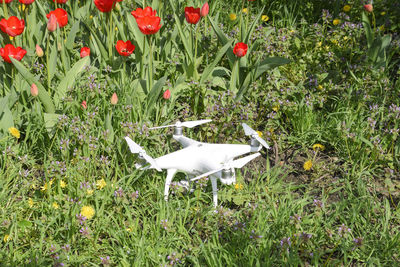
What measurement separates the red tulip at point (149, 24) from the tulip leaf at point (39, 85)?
0.65 meters

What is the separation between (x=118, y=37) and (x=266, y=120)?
43.2 inches

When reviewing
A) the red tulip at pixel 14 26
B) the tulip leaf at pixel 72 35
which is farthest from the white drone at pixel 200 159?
the tulip leaf at pixel 72 35

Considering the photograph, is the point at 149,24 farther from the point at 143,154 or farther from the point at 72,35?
the point at 143,154

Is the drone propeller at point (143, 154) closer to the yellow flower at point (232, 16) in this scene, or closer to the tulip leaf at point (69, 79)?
the tulip leaf at point (69, 79)

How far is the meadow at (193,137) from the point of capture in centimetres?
201

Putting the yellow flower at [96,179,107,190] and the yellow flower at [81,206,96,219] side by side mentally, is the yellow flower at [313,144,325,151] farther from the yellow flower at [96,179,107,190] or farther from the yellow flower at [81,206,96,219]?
the yellow flower at [81,206,96,219]

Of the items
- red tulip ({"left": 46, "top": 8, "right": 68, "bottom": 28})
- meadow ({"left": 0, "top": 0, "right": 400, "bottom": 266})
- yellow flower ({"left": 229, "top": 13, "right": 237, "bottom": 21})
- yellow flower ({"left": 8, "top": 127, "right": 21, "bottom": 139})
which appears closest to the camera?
meadow ({"left": 0, "top": 0, "right": 400, "bottom": 266})

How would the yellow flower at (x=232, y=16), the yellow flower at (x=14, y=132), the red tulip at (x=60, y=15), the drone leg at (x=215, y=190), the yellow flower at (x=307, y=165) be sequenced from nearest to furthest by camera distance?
the drone leg at (x=215, y=190), the yellow flower at (x=14, y=132), the yellow flower at (x=307, y=165), the red tulip at (x=60, y=15), the yellow flower at (x=232, y=16)

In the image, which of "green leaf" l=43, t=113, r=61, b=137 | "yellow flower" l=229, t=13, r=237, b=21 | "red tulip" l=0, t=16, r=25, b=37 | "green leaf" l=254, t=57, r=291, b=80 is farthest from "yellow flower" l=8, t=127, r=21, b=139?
"yellow flower" l=229, t=13, r=237, b=21

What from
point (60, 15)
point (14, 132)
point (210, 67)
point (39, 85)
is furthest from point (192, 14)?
point (14, 132)

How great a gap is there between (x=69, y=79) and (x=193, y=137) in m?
0.82

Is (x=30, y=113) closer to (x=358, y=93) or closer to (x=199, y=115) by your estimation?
(x=199, y=115)

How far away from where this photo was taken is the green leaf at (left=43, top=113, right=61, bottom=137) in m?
2.50

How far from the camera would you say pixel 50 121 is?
2520mm
